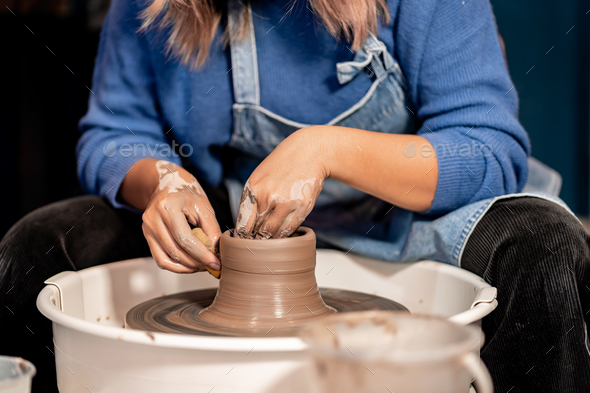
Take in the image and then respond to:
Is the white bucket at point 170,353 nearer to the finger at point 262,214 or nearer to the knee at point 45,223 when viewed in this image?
the knee at point 45,223

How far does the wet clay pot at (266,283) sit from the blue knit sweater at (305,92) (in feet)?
1.12

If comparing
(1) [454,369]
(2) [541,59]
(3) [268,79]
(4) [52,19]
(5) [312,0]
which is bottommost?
(2) [541,59]

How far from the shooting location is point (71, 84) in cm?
274

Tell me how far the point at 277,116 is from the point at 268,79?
0.08m

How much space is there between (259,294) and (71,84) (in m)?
2.33

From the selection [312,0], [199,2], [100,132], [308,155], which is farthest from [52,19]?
[308,155]

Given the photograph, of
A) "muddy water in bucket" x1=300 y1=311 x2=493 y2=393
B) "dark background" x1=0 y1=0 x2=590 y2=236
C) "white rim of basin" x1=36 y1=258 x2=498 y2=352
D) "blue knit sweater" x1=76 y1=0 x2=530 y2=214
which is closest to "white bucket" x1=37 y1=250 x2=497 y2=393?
"white rim of basin" x1=36 y1=258 x2=498 y2=352

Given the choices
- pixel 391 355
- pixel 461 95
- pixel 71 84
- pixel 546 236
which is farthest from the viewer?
pixel 71 84

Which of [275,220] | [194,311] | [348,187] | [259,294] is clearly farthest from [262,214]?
[348,187]

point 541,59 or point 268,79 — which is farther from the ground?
point 268,79

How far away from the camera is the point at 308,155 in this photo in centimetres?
88

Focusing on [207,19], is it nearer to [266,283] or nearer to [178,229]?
[178,229]

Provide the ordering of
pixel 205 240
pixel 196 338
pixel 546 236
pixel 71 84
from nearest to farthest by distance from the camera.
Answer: pixel 196 338
pixel 546 236
pixel 205 240
pixel 71 84

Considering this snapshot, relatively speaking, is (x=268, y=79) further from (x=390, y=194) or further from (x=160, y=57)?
(x=390, y=194)
